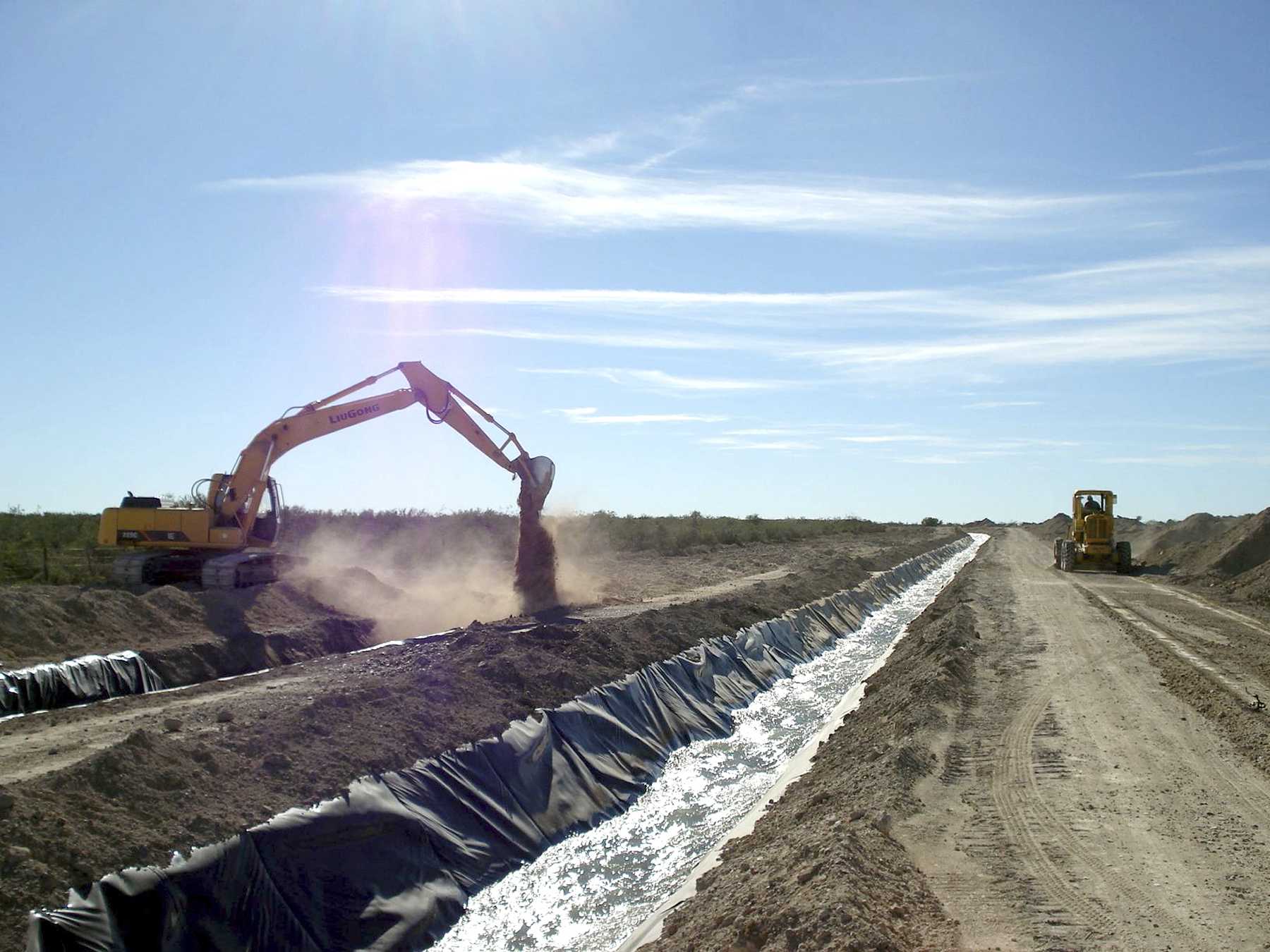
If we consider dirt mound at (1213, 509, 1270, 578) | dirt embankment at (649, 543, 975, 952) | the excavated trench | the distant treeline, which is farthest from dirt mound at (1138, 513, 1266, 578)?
dirt embankment at (649, 543, 975, 952)

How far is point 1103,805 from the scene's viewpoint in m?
8.13

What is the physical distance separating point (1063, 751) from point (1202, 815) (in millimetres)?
2065

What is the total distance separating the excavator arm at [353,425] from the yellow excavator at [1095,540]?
24.3 meters

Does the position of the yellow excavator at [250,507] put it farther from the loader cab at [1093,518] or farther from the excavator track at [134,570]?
the loader cab at [1093,518]

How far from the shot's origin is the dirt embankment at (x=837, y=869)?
5691mm

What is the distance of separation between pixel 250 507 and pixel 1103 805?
646 inches

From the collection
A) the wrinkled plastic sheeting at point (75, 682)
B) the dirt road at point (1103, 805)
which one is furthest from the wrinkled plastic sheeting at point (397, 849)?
the wrinkled plastic sheeting at point (75, 682)

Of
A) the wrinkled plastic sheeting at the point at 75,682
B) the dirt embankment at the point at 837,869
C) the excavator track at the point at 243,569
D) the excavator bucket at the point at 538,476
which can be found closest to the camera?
the dirt embankment at the point at 837,869

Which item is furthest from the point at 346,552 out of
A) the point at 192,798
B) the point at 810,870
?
the point at 810,870

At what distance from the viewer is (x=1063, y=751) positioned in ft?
32.6

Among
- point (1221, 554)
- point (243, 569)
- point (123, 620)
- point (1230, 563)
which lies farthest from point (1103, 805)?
point (1221, 554)

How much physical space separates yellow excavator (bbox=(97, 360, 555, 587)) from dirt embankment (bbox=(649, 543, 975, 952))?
36.9 ft

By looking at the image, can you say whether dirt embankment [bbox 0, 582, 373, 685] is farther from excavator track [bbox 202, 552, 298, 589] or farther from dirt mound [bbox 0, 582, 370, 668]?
excavator track [bbox 202, 552, 298, 589]

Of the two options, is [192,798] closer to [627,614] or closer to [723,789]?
[723,789]
